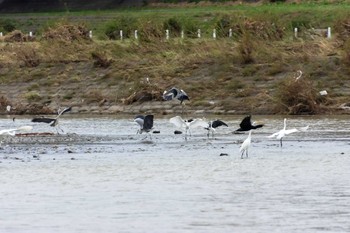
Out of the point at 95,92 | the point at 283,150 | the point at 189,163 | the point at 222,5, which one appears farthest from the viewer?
the point at 222,5

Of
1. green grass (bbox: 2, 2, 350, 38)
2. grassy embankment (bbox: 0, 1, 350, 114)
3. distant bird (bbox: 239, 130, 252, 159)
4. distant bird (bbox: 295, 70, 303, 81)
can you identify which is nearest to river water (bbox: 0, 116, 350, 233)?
distant bird (bbox: 239, 130, 252, 159)

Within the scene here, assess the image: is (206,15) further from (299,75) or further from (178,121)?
(178,121)

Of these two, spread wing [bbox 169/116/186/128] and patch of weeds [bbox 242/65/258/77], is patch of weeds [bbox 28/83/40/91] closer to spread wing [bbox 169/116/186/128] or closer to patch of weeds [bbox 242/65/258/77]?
patch of weeds [bbox 242/65/258/77]

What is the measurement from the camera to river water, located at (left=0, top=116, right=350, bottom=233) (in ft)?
54.3

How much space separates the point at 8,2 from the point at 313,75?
47598 mm

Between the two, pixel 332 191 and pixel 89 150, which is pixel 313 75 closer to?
pixel 89 150

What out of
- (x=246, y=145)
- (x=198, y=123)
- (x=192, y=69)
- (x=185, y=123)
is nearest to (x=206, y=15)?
(x=192, y=69)

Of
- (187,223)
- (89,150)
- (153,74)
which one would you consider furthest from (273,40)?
(187,223)

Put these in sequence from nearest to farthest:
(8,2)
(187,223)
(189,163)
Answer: (187,223) < (189,163) < (8,2)

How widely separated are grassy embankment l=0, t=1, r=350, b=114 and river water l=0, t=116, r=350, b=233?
6284mm

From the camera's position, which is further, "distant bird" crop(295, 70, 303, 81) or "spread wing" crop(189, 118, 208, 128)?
"distant bird" crop(295, 70, 303, 81)

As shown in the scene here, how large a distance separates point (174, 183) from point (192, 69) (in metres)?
21.9

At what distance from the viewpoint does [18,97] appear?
43219 mm

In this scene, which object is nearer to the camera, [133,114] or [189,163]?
[189,163]
